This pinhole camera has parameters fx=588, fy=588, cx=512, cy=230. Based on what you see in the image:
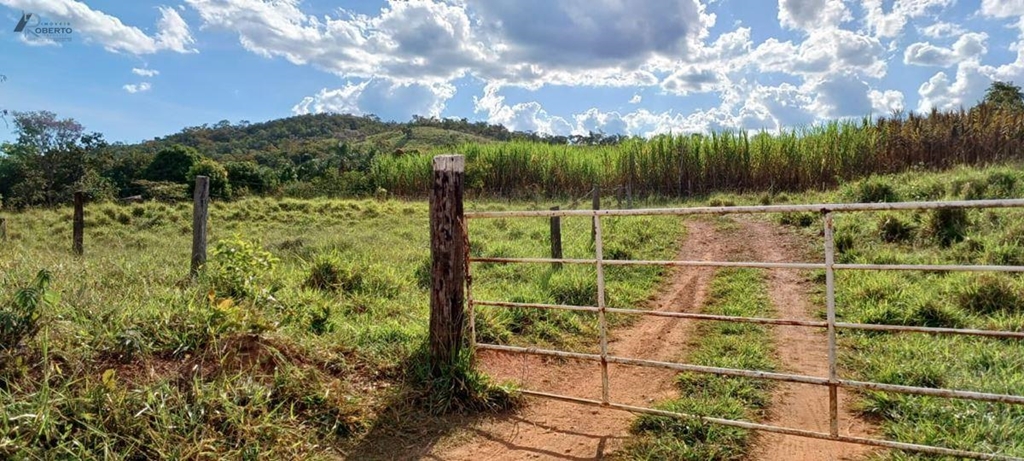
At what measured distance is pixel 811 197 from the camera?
15.7 metres

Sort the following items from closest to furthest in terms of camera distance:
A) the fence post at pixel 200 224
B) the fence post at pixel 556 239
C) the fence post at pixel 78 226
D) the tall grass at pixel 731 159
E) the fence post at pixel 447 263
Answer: the fence post at pixel 447 263
the fence post at pixel 200 224
the fence post at pixel 556 239
the fence post at pixel 78 226
the tall grass at pixel 731 159

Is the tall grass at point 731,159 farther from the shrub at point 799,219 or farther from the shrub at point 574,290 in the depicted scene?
the shrub at point 574,290

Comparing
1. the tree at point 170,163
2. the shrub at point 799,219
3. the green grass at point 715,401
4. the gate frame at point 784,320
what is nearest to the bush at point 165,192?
the tree at point 170,163

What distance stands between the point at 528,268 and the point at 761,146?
15.5m

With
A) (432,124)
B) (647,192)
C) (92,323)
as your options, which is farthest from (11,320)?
(432,124)

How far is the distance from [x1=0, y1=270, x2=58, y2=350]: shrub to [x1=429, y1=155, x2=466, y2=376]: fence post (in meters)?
2.30

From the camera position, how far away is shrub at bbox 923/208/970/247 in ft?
28.8

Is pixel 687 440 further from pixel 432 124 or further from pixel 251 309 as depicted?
pixel 432 124

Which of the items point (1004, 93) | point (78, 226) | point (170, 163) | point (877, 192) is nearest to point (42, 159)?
point (170, 163)

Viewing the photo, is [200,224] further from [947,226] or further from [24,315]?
[947,226]

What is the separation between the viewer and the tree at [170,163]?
30.0 metres

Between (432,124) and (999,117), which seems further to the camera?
(432,124)

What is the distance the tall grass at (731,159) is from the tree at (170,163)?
10525 millimetres

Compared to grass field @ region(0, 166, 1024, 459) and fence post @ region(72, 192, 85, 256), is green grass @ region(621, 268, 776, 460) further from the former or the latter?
fence post @ region(72, 192, 85, 256)
